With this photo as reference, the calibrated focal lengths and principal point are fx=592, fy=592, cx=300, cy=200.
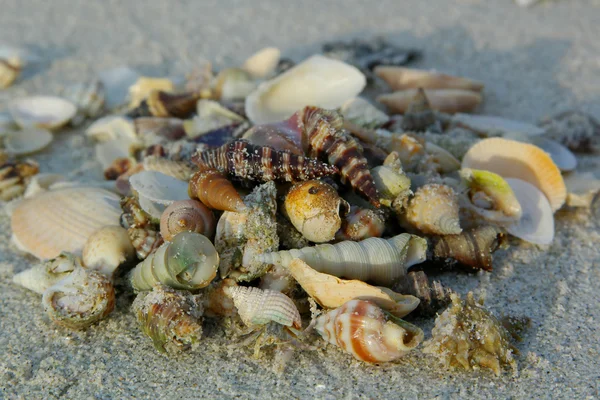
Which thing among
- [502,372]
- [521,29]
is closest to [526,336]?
[502,372]

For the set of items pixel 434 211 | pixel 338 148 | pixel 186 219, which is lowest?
pixel 434 211

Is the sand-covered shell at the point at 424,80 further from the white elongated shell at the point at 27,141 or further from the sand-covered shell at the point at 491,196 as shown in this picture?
the white elongated shell at the point at 27,141

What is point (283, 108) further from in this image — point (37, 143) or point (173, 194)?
point (37, 143)

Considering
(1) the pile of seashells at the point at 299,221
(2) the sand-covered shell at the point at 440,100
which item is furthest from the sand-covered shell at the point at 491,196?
(2) the sand-covered shell at the point at 440,100

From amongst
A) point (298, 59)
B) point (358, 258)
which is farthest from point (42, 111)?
point (358, 258)

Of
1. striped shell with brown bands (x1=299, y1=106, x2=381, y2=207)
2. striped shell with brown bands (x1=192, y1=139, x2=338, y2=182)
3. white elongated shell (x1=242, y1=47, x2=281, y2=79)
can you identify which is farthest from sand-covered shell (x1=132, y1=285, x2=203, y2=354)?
white elongated shell (x1=242, y1=47, x2=281, y2=79)

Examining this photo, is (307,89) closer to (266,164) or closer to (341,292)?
(266,164)

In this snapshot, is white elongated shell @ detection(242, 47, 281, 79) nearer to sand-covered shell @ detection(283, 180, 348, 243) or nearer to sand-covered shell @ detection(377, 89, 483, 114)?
sand-covered shell @ detection(377, 89, 483, 114)

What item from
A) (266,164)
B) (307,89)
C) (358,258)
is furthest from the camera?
(307,89)
